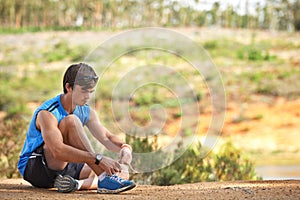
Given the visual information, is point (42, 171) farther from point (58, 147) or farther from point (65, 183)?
point (58, 147)

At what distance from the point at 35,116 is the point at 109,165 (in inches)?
25.4

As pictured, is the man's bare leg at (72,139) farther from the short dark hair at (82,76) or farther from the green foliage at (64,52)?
the green foliage at (64,52)

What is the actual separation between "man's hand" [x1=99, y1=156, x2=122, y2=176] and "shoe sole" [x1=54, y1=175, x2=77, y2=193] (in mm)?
299

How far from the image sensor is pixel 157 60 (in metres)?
29.5

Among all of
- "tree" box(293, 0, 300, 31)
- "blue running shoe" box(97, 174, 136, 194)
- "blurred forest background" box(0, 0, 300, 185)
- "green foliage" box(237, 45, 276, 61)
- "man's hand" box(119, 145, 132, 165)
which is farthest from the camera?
"tree" box(293, 0, 300, 31)

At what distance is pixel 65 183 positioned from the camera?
4.75m

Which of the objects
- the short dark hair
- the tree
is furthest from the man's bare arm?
the tree

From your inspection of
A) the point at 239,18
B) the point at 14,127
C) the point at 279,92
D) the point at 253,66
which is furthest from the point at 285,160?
the point at 239,18

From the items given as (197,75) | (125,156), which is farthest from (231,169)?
(197,75)

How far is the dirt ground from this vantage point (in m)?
4.43

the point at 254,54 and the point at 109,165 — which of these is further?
the point at 254,54

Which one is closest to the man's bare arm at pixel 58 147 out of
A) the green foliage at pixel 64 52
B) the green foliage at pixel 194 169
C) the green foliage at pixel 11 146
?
the green foliage at pixel 194 169

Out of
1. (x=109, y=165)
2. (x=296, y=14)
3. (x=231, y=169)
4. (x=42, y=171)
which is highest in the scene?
(x=296, y=14)

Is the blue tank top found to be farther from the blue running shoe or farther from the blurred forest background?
the blurred forest background
